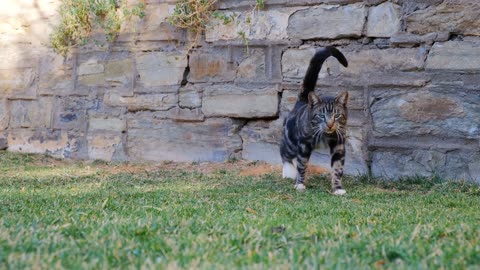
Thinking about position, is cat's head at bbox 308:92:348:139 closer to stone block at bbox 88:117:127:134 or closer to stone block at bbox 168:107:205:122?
stone block at bbox 168:107:205:122

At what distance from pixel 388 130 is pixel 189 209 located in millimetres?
2569

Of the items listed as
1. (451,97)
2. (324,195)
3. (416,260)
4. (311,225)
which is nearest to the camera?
(416,260)

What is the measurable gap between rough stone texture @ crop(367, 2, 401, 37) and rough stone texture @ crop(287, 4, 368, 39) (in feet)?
0.26

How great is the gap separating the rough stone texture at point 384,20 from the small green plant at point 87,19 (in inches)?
102

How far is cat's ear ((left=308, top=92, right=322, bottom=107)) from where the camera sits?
5.36 meters

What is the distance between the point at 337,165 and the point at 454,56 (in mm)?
1410

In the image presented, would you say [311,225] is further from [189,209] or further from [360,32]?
[360,32]

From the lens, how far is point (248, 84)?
22.4 feet

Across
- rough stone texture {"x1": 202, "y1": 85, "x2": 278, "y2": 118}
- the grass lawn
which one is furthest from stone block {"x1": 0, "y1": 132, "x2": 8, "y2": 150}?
rough stone texture {"x1": 202, "y1": 85, "x2": 278, "y2": 118}

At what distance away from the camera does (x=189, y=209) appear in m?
4.03

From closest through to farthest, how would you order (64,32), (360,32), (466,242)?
(466,242) → (360,32) → (64,32)

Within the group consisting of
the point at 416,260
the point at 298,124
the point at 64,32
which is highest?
the point at 64,32

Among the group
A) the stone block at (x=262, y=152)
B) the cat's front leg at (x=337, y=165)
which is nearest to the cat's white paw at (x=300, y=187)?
the cat's front leg at (x=337, y=165)

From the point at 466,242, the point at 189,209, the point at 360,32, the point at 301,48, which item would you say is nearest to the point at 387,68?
the point at 360,32
